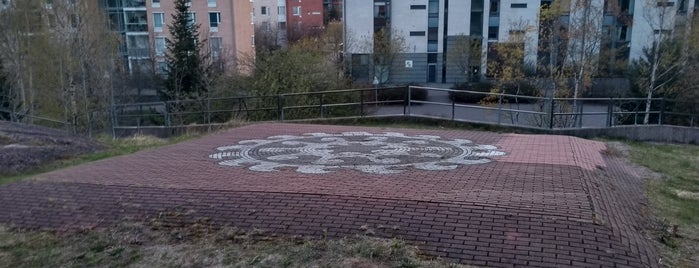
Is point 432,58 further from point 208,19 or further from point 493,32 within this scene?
point 208,19

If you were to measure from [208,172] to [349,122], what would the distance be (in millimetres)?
8679

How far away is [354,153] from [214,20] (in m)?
44.1

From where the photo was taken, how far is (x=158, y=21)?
5150 cm

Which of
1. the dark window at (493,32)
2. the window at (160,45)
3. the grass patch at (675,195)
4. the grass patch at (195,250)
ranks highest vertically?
the dark window at (493,32)

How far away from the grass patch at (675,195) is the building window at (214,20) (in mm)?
43307

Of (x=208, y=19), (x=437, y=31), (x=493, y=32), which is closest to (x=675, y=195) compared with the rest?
(x=493, y=32)

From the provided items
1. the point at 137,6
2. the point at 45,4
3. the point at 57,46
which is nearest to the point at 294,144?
the point at 57,46

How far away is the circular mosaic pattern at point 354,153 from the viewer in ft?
29.6

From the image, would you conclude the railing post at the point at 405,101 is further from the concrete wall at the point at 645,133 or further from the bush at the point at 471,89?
the bush at the point at 471,89

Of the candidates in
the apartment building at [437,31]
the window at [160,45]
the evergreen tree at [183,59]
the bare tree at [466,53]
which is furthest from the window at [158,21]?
the bare tree at [466,53]

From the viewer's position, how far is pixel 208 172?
8.59 metres

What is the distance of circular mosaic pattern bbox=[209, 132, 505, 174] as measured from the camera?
29.6ft

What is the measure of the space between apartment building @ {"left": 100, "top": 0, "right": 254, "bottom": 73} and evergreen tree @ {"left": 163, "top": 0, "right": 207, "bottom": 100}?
14.8m

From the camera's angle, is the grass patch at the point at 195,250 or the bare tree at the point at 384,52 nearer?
the grass patch at the point at 195,250
